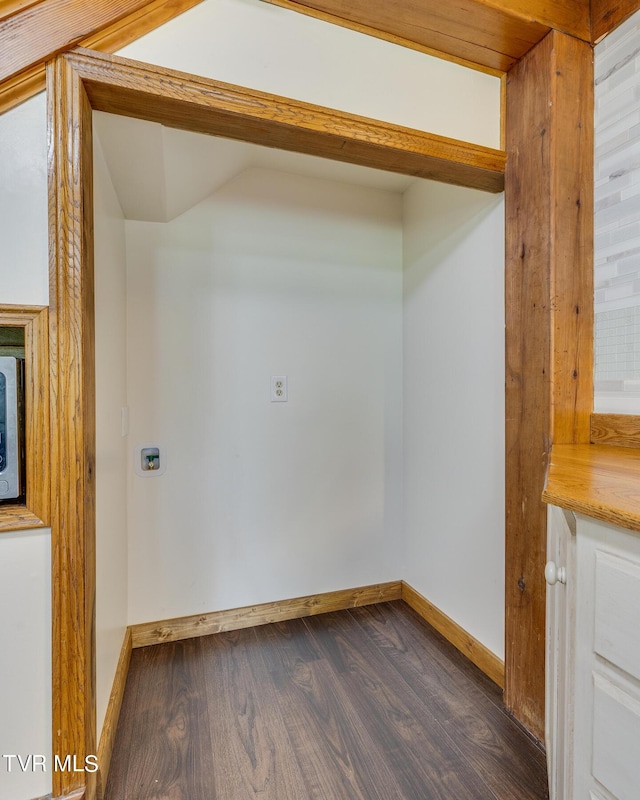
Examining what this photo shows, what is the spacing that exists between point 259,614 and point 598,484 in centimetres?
175

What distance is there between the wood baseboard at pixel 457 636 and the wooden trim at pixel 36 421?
1.65 m

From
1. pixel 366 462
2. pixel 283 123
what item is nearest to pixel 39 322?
pixel 283 123

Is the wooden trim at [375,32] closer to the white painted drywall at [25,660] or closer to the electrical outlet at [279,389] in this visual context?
the electrical outlet at [279,389]

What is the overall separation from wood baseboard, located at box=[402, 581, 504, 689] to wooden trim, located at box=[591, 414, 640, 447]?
0.94 meters

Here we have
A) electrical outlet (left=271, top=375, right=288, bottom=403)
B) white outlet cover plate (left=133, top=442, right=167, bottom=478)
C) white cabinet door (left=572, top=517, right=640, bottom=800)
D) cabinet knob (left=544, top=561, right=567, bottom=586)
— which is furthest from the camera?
electrical outlet (left=271, top=375, right=288, bottom=403)

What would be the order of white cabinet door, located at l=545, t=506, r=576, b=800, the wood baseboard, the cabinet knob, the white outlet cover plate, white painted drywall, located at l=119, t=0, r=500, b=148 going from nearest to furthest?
white cabinet door, located at l=545, t=506, r=576, b=800 < the cabinet knob < white painted drywall, located at l=119, t=0, r=500, b=148 < the wood baseboard < the white outlet cover plate

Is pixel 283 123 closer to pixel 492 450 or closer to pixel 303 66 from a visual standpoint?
pixel 303 66

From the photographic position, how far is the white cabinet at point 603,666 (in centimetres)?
60

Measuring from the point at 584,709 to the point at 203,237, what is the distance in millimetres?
2048

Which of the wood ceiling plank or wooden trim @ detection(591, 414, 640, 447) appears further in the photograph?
wooden trim @ detection(591, 414, 640, 447)

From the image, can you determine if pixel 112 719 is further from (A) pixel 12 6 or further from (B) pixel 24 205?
(A) pixel 12 6

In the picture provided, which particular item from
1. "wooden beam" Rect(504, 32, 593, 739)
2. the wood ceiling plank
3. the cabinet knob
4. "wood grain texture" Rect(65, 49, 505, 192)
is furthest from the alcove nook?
the cabinet knob

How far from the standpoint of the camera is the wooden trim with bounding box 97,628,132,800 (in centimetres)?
115

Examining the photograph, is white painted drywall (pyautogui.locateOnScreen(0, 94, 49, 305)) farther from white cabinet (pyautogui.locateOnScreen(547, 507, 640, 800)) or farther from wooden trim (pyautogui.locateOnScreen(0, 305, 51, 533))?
white cabinet (pyautogui.locateOnScreen(547, 507, 640, 800))
